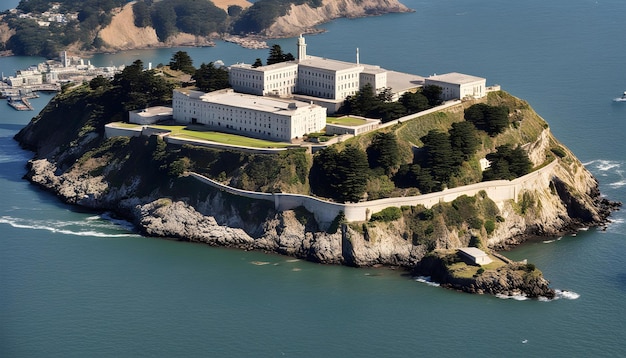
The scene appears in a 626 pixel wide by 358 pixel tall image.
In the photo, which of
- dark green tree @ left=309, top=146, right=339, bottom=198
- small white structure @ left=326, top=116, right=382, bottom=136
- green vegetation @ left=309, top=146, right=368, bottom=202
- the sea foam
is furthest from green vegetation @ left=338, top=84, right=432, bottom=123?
the sea foam

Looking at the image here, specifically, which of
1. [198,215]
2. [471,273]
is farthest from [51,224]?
[471,273]

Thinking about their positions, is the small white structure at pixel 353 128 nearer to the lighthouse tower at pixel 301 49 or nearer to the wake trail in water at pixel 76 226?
the lighthouse tower at pixel 301 49

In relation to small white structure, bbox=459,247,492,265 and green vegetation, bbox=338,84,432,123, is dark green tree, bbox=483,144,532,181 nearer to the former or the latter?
green vegetation, bbox=338,84,432,123

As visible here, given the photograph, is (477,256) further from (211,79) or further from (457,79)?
(211,79)

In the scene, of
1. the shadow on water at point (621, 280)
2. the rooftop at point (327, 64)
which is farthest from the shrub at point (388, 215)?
the rooftop at point (327, 64)

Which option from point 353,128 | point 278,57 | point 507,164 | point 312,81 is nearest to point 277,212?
point 353,128
